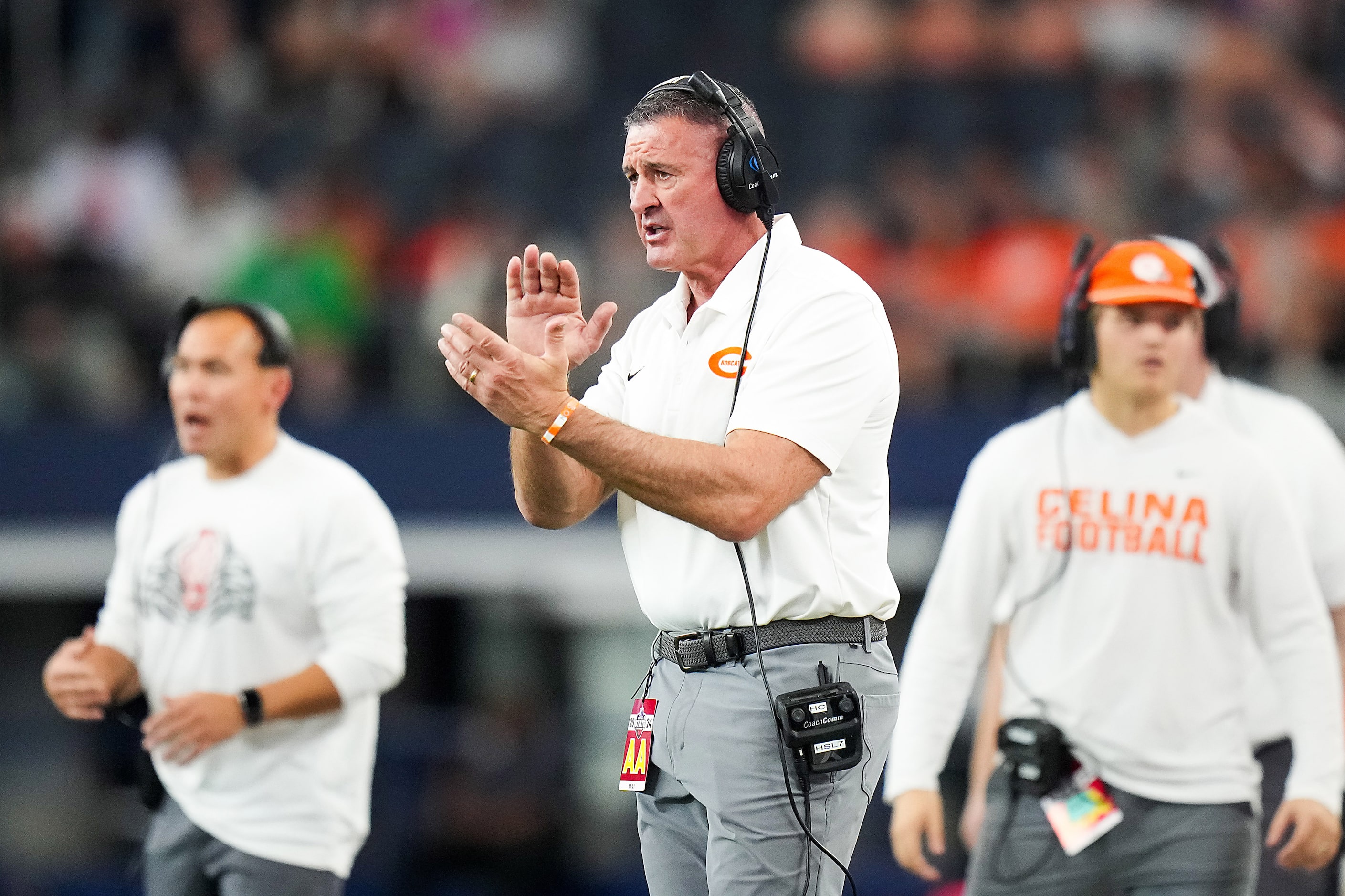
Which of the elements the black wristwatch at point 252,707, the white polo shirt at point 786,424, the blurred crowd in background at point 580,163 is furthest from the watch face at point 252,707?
the blurred crowd in background at point 580,163

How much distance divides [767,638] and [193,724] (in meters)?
1.76

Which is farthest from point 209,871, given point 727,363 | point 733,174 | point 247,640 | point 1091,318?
point 1091,318

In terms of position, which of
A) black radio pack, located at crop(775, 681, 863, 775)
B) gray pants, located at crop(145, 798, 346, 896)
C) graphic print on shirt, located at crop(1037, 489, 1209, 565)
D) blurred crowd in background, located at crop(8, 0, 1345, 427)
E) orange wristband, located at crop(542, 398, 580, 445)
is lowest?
gray pants, located at crop(145, 798, 346, 896)

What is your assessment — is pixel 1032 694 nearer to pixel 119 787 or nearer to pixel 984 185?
pixel 984 185

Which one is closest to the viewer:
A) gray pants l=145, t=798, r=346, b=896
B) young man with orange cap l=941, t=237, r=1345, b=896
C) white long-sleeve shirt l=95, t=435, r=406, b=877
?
gray pants l=145, t=798, r=346, b=896

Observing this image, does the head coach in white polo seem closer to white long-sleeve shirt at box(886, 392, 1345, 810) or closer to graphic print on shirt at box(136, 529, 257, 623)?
white long-sleeve shirt at box(886, 392, 1345, 810)

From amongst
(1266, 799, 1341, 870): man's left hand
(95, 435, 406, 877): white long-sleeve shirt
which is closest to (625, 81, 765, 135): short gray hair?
(95, 435, 406, 877): white long-sleeve shirt

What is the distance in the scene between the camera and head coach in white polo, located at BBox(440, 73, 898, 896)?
3.06 meters

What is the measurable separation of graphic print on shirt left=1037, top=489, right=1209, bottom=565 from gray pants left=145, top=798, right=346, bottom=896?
2.02m

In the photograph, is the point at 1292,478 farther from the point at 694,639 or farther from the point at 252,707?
the point at 252,707

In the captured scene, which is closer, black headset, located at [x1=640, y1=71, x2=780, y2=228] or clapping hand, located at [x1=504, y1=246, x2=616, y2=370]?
clapping hand, located at [x1=504, y1=246, x2=616, y2=370]

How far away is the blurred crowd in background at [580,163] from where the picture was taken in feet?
26.7

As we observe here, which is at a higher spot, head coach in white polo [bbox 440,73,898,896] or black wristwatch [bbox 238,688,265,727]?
head coach in white polo [bbox 440,73,898,896]

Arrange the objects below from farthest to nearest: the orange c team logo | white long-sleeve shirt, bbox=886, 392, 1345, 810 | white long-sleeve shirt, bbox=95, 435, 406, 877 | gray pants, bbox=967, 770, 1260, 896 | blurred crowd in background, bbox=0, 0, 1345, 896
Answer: blurred crowd in background, bbox=0, 0, 1345, 896, white long-sleeve shirt, bbox=95, 435, 406, 877, white long-sleeve shirt, bbox=886, 392, 1345, 810, gray pants, bbox=967, 770, 1260, 896, the orange c team logo
